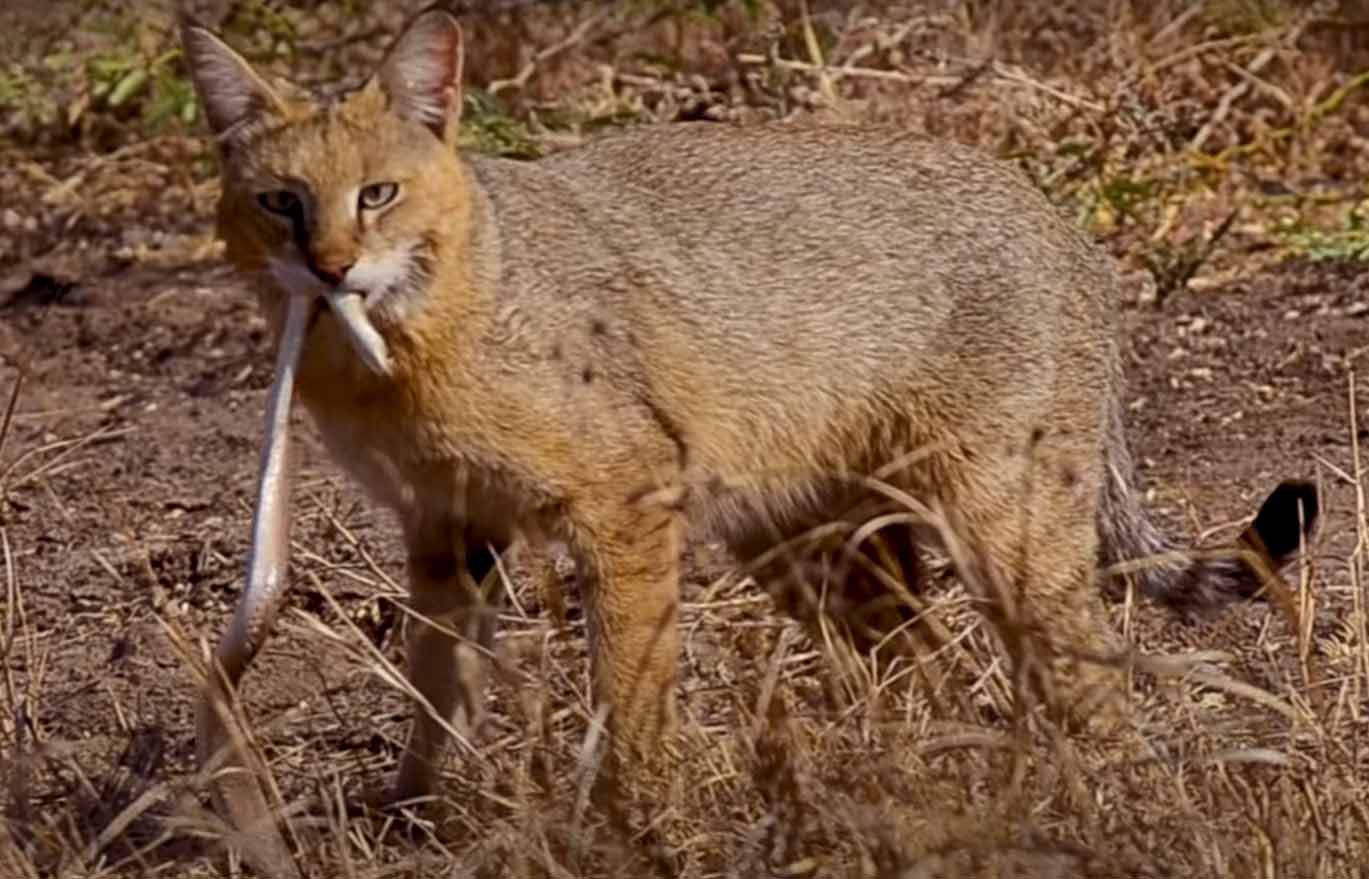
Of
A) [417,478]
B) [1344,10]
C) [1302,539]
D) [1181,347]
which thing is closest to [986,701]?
[1302,539]

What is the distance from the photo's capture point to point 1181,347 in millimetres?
7047

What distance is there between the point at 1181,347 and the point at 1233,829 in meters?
3.32

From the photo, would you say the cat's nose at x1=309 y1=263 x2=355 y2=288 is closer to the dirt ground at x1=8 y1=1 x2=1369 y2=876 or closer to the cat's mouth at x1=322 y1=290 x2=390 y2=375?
the cat's mouth at x1=322 y1=290 x2=390 y2=375

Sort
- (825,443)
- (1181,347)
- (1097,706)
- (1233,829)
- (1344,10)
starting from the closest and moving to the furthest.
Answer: (1233,829) < (1097,706) < (825,443) < (1181,347) < (1344,10)

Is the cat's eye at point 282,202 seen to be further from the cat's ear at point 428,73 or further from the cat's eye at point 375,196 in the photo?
the cat's ear at point 428,73

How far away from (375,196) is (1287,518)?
4.86 feet

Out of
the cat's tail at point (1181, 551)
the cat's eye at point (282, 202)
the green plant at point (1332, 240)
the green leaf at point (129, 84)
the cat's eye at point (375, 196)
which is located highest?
the cat's eye at point (375, 196)

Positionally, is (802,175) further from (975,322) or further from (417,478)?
(417,478)

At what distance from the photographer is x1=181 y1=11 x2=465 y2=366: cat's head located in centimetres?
467

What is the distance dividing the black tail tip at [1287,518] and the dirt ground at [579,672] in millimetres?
102

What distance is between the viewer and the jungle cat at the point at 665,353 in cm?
479

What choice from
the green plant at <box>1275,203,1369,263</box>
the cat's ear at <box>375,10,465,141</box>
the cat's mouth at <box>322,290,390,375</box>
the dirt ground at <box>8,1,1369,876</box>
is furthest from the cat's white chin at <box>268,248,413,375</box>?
the green plant at <box>1275,203,1369,263</box>

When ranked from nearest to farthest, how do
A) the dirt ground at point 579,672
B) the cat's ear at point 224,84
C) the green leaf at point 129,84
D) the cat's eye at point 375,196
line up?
the dirt ground at point 579,672 < the cat's eye at point 375,196 < the cat's ear at point 224,84 < the green leaf at point 129,84

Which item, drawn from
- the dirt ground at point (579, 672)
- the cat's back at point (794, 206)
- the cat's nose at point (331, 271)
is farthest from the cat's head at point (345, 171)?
the dirt ground at point (579, 672)
